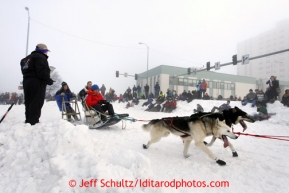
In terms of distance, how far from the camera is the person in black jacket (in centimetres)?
387

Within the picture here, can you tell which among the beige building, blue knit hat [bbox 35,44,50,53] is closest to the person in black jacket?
blue knit hat [bbox 35,44,50,53]

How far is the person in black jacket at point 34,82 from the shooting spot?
12.7 feet

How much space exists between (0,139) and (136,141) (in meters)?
2.88

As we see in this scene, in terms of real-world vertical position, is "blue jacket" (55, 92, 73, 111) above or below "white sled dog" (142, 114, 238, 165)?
above

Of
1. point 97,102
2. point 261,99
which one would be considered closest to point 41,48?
point 97,102

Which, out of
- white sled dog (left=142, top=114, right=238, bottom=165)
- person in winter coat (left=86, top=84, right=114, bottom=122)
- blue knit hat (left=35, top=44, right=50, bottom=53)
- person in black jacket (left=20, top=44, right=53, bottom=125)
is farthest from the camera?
person in winter coat (left=86, top=84, right=114, bottom=122)

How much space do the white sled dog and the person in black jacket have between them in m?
2.74

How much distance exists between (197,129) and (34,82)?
3.71 m

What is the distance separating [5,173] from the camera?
2.40 metres

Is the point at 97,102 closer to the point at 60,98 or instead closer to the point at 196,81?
the point at 60,98

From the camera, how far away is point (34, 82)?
3.89 m

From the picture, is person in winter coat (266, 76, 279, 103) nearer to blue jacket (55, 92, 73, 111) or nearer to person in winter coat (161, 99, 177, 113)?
person in winter coat (161, 99, 177, 113)

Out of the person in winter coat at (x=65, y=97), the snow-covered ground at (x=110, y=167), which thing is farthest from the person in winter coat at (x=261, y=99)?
the person in winter coat at (x=65, y=97)

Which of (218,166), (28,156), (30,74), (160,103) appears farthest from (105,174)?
(160,103)
